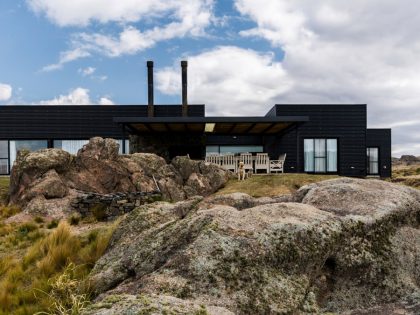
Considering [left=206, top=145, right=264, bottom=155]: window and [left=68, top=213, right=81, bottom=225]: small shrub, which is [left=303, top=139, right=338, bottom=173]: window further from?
[left=68, top=213, right=81, bottom=225]: small shrub

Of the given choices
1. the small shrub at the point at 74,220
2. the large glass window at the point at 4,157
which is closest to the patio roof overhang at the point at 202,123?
the small shrub at the point at 74,220

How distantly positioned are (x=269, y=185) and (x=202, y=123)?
6909 mm

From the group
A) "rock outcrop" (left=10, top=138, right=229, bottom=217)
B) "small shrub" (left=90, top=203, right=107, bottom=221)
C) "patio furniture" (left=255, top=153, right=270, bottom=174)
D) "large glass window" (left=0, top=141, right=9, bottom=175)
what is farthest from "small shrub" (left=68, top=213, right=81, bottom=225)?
"large glass window" (left=0, top=141, right=9, bottom=175)

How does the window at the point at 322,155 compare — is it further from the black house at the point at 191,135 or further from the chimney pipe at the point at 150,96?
the chimney pipe at the point at 150,96

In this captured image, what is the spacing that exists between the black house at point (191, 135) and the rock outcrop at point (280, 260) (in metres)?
20.4

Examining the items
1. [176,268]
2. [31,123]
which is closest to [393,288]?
[176,268]

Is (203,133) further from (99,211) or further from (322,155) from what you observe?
(99,211)

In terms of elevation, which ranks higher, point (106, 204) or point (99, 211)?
point (106, 204)

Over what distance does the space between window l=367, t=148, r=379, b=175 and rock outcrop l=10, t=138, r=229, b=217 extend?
1883 centimetres

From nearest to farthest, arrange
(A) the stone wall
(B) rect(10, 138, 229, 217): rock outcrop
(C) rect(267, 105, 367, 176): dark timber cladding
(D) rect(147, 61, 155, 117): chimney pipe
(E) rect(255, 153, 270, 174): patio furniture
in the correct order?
Result: 1. (A) the stone wall
2. (B) rect(10, 138, 229, 217): rock outcrop
3. (E) rect(255, 153, 270, 174): patio furniture
4. (D) rect(147, 61, 155, 117): chimney pipe
5. (C) rect(267, 105, 367, 176): dark timber cladding

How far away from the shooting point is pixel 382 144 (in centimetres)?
3094

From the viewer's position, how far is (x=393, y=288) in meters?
3.94

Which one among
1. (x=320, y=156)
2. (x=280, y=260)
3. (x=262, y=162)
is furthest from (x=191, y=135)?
(x=280, y=260)

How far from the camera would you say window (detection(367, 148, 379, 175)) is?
30.8 m
